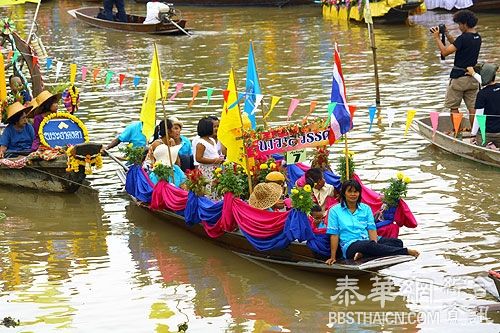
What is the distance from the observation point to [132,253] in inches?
489

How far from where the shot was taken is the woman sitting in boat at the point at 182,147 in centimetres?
1352

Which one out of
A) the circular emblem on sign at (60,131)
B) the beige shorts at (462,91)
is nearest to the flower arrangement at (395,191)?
the beige shorts at (462,91)

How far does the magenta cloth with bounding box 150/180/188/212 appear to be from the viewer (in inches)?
493

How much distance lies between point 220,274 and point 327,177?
1.79 m

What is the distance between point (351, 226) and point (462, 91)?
604 cm

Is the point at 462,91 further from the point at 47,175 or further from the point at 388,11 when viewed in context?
the point at 388,11

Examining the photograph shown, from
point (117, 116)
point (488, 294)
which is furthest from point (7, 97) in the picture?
point (488, 294)

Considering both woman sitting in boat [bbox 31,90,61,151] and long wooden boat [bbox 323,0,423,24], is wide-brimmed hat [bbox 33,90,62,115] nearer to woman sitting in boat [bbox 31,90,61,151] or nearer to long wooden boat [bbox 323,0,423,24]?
woman sitting in boat [bbox 31,90,61,151]

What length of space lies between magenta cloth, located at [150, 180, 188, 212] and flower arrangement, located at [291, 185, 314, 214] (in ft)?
7.35

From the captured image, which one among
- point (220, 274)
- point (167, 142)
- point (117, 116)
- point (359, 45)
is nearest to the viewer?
point (220, 274)

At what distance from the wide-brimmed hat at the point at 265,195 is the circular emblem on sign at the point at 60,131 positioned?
4156 millimetres

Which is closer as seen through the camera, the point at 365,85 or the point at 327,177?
the point at 327,177

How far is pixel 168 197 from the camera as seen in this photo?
41.8ft

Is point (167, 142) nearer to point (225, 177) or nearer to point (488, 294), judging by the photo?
point (225, 177)
